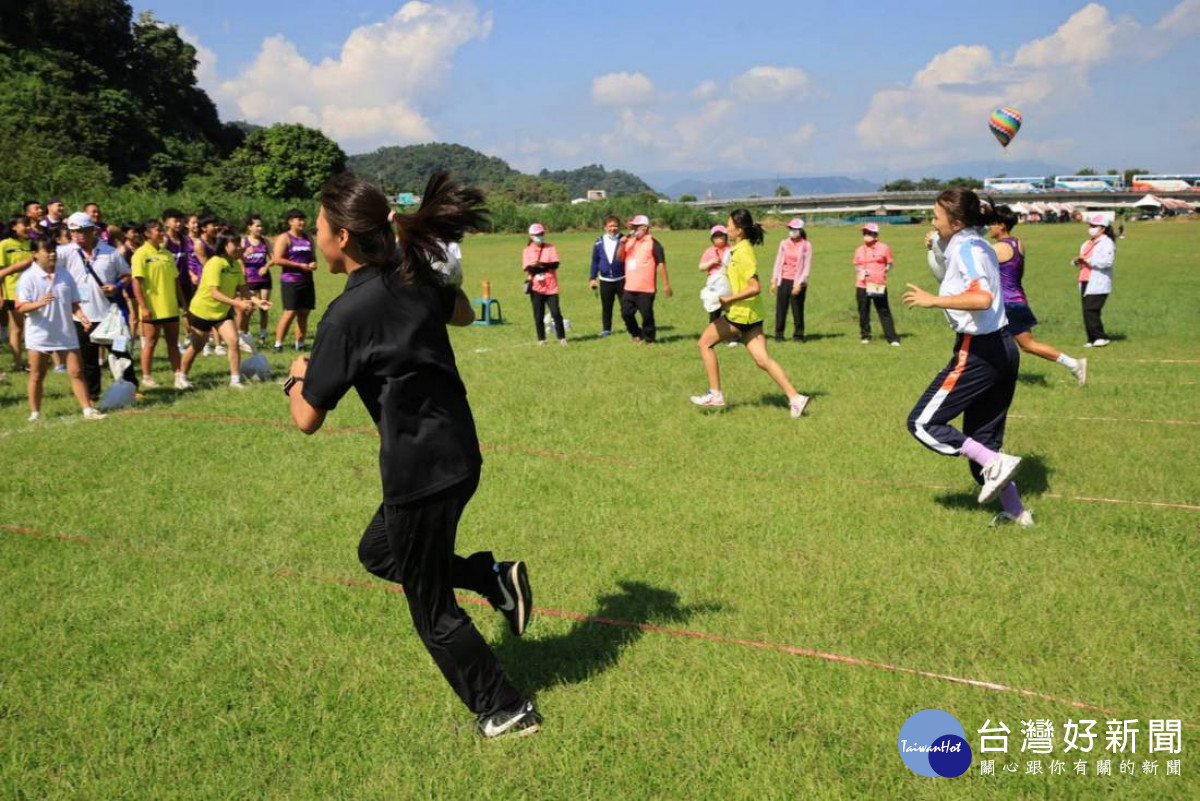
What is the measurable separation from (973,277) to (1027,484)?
6.94 feet

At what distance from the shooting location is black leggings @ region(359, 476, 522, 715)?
3.53 metres

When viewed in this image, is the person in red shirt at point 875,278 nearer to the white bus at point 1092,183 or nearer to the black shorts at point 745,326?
the black shorts at point 745,326

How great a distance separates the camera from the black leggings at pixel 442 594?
3.53m

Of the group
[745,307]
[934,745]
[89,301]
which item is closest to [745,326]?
[745,307]

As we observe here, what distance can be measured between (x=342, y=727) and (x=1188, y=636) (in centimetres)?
402

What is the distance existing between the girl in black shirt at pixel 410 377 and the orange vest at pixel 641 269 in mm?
11480

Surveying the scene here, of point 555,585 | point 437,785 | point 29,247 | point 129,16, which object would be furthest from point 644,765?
point 129,16

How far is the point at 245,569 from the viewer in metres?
5.63

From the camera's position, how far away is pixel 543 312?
15.7 m

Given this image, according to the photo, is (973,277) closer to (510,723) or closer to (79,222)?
(510,723)

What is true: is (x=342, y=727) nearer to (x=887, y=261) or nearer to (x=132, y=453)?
(x=132, y=453)

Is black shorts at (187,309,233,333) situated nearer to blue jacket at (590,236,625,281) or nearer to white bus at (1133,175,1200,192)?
blue jacket at (590,236,625,281)

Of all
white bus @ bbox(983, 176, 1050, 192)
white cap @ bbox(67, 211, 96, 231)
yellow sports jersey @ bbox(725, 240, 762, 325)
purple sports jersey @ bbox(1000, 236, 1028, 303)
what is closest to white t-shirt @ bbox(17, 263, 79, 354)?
white cap @ bbox(67, 211, 96, 231)

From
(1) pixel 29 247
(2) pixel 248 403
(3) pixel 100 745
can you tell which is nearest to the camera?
(3) pixel 100 745
